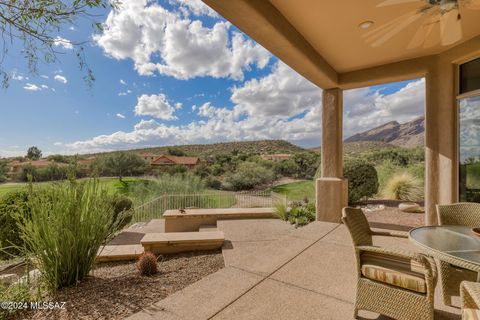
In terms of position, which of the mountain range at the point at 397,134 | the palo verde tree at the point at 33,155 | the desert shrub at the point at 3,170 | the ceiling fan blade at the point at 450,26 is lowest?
the desert shrub at the point at 3,170

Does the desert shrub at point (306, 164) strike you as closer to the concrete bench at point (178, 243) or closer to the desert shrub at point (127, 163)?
the desert shrub at point (127, 163)

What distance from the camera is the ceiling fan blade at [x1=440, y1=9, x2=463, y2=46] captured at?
2.72m

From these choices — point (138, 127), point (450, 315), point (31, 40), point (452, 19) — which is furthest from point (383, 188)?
point (138, 127)

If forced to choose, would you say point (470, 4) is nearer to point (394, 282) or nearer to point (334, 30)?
point (334, 30)

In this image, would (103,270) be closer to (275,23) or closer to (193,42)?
(275,23)

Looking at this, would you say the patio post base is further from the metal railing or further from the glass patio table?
the glass patio table

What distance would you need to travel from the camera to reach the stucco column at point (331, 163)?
5051mm

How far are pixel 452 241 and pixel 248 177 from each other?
15136mm

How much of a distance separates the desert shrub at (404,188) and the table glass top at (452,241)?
590 centimetres

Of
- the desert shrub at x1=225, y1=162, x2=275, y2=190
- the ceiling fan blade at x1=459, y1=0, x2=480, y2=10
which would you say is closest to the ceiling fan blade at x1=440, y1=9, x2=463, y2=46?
the ceiling fan blade at x1=459, y1=0, x2=480, y2=10

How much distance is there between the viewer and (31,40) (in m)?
2.90

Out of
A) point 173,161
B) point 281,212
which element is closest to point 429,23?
point 281,212

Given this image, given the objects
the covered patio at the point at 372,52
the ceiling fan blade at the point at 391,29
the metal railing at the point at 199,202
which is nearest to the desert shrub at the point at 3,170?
the metal railing at the point at 199,202

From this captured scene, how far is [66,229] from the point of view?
2264mm
